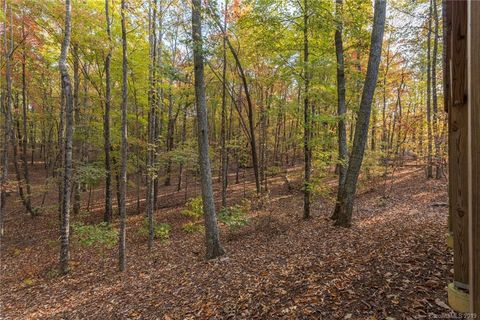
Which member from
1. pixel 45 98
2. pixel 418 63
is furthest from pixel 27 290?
pixel 418 63

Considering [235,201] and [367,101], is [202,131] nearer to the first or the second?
[367,101]

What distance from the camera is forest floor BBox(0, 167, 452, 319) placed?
3.62 meters

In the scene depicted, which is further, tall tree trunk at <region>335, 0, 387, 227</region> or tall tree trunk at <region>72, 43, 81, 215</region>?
tall tree trunk at <region>72, 43, 81, 215</region>

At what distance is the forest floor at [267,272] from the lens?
3.62m

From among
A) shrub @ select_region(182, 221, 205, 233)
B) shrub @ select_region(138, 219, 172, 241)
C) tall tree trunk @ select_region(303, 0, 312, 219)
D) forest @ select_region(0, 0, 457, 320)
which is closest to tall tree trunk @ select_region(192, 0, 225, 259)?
forest @ select_region(0, 0, 457, 320)

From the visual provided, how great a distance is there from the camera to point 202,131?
7.10m

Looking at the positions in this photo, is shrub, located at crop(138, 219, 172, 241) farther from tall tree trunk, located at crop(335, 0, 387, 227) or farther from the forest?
tall tree trunk, located at crop(335, 0, 387, 227)

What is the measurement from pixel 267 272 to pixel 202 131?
3891 millimetres

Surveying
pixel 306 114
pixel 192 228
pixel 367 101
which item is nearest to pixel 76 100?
pixel 192 228

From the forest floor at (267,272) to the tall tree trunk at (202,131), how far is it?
2.05ft

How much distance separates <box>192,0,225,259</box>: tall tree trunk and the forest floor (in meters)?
0.62

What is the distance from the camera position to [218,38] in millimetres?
12141

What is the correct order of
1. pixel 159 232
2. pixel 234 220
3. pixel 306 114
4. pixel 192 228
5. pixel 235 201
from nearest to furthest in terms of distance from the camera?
Answer: 1. pixel 306 114
2. pixel 234 220
3. pixel 159 232
4. pixel 192 228
5. pixel 235 201

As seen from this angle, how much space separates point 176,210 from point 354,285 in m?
12.0
